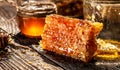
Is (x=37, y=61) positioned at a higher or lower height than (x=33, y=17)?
lower

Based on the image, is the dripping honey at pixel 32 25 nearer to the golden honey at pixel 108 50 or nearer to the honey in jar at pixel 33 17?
the honey in jar at pixel 33 17

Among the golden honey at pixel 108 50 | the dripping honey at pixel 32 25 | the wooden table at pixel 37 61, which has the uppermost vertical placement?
the dripping honey at pixel 32 25

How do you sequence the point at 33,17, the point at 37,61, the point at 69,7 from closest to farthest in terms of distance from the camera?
the point at 37,61
the point at 33,17
the point at 69,7

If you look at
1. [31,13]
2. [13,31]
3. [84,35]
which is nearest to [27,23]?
[31,13]

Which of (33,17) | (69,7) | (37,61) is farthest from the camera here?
(69,7)

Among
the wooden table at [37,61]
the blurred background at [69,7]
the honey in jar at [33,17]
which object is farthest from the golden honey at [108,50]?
the blurred background at [69,7]

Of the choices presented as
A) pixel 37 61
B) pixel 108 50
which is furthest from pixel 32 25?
pixel 108 50

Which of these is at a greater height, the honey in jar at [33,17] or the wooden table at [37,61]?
the honey in jar at [33,17]

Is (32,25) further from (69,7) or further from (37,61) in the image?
(69,7)

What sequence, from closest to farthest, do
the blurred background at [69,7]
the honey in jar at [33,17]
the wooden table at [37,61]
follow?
the wooden table at [37,61], the honey in jar at [33,17], the blurred background at [69,7]
